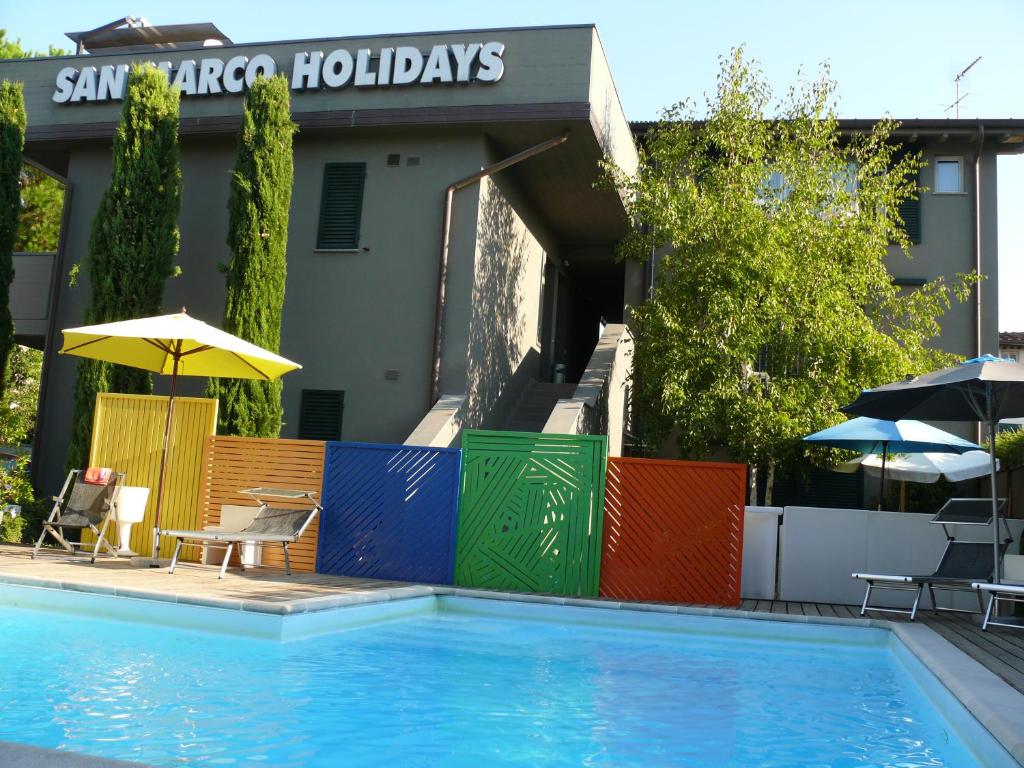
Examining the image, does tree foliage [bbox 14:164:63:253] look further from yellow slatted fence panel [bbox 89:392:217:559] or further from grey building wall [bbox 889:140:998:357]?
grey building wall [bbox 889:140:998:357]

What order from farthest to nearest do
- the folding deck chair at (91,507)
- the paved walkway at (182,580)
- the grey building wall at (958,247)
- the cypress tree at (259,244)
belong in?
the grey building wall at (958,247), the cypress tree at (259,244), the folding deck chair at (91,507), the paved walkway at (182,580)

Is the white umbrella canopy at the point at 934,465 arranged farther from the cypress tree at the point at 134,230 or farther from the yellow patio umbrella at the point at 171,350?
the cypress tree at the point at 134,230

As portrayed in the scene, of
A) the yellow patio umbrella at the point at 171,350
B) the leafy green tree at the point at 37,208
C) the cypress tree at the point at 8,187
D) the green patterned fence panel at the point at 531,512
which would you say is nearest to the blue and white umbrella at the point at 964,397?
the green patterned fence panel at the point at 531,512

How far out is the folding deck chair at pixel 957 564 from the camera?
9000 mm

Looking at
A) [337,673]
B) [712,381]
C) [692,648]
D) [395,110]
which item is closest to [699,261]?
[712,381]

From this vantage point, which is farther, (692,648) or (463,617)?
(463,617)

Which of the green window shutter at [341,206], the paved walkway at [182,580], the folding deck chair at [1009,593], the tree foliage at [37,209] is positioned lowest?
the paved walkway at [182,580]

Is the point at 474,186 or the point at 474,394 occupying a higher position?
the point at 474,186

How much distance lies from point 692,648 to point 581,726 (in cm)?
324

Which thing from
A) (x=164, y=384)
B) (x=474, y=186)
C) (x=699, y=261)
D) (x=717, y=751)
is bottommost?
(x=717, y=751)

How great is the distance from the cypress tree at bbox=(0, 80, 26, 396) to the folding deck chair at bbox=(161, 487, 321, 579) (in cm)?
525

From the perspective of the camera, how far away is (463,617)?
905cm

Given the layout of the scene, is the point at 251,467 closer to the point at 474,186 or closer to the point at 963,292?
the point at 474,186

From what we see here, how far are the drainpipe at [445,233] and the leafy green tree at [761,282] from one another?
144 cm
